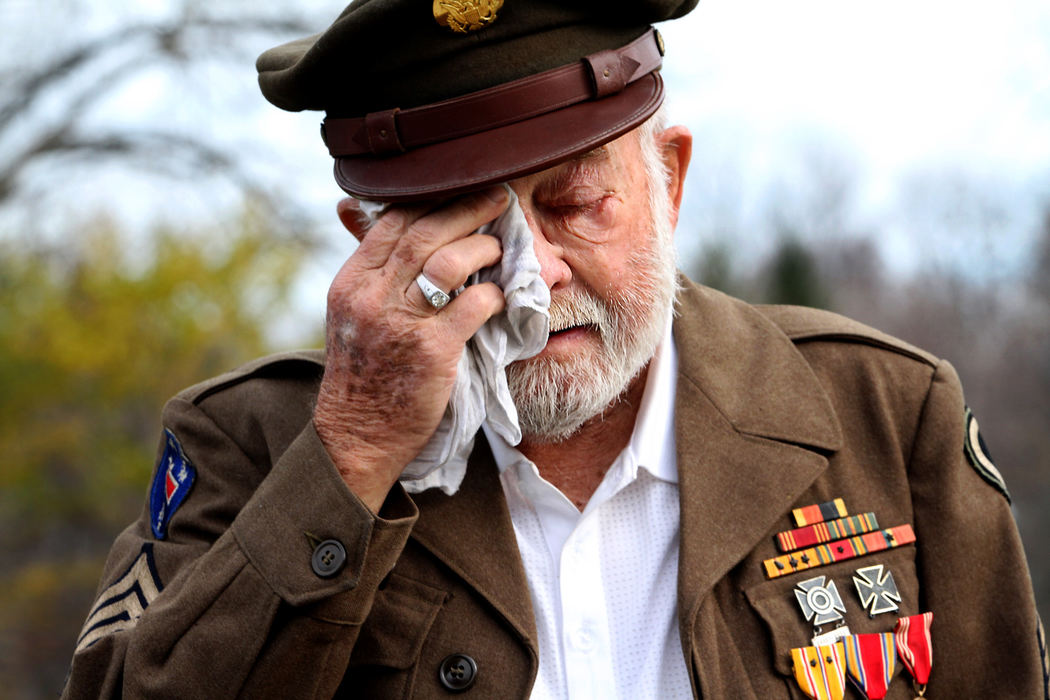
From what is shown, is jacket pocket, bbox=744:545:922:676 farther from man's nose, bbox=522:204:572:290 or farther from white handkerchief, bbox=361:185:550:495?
man's nose, bbox=522:204:572:290

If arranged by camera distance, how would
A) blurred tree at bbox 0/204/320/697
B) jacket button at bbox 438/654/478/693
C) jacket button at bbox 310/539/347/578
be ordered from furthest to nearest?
blurred tree at bbox 0/204/320/697 < jacket button at bbox 438/654/478/693 < jacket button at bbox 310/539/347/578

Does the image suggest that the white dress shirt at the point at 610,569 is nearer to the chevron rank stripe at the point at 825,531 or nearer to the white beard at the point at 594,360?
the white beard at the point at 594,360

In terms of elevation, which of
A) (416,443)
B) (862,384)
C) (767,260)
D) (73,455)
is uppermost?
(416,443)

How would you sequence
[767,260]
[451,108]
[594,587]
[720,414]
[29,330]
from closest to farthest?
1. [451,108]
2. [594,587]
3. [720,414]
4. [29,330]
5. [767,260]

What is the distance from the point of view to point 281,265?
13.1 metres

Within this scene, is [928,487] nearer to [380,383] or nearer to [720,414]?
[720,414]

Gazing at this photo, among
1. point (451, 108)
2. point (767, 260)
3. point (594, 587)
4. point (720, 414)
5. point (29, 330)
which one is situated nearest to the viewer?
point (451, 108)

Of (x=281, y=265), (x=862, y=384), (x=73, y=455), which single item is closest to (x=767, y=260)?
(x=281, y=265)

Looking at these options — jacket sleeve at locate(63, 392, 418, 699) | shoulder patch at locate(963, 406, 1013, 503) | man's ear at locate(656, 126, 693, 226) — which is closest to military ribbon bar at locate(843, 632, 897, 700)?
shoulder patch at locate(963, 406, 1013, 503)

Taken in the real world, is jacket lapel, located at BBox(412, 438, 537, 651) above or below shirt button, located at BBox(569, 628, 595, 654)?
above

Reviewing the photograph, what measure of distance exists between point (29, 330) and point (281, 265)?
3089mm

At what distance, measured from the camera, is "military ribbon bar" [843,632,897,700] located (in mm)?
2334

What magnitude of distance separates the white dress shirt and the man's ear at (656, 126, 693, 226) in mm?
409

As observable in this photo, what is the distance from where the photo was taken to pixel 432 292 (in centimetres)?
217
